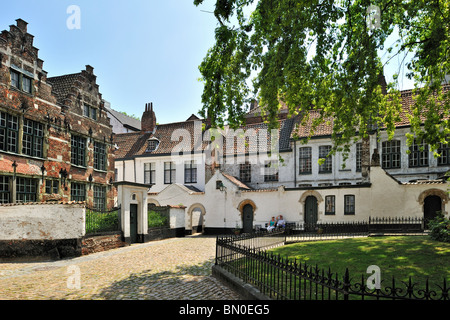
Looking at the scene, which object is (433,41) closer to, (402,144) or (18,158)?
(402,144)

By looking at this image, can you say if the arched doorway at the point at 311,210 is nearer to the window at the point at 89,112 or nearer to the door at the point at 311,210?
the door at the point at 311,210

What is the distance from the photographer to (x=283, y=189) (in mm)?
27094

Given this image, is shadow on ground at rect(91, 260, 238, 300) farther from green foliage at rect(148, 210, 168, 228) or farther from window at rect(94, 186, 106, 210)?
window at rect(94, 186, 106, 210)

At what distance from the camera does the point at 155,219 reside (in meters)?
24.0

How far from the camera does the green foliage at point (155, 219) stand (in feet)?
76.5

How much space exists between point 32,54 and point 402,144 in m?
26.5

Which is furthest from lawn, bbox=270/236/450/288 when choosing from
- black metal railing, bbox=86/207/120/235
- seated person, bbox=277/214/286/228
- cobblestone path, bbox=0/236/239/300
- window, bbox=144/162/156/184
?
window, bbox=144/162/156/184

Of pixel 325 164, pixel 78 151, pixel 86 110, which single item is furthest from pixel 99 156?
pixel 325 164

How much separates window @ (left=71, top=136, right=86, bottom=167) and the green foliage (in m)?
5.96

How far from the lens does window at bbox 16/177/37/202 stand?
18594mm

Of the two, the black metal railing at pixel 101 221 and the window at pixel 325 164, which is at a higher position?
the window at pixel 325 164

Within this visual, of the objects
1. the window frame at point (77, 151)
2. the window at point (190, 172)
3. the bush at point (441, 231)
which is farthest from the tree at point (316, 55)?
the window at point (190, 172)
